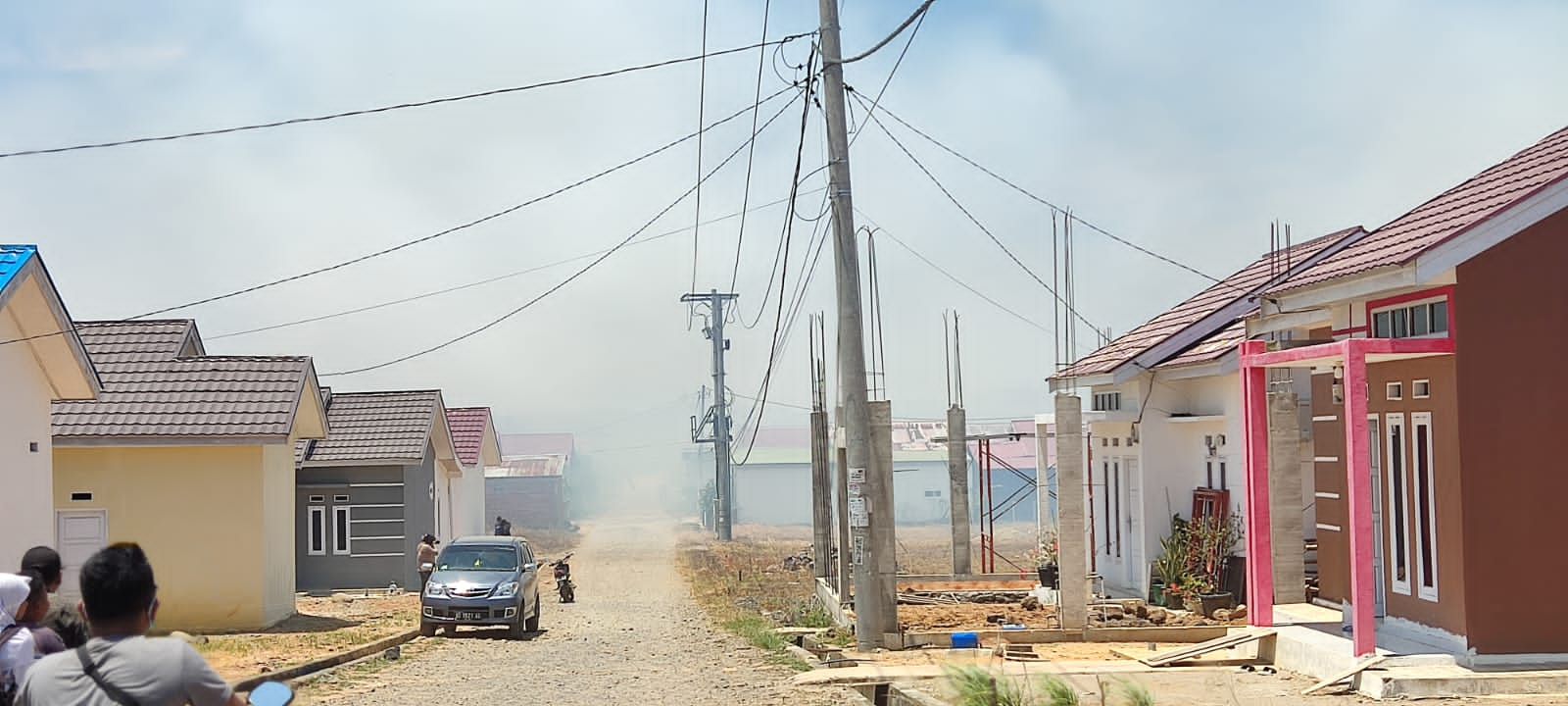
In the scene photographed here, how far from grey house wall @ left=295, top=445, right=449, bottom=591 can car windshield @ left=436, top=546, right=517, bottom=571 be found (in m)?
15.3

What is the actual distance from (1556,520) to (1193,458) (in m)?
10.4

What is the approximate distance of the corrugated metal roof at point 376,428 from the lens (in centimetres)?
4059

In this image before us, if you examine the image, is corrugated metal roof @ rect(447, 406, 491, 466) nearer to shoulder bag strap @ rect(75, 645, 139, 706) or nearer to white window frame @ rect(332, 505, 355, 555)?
white window frame @ rect(332, 505, 355, 555)

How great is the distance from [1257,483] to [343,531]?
29.7 meters

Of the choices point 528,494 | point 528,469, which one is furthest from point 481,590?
point 528,469

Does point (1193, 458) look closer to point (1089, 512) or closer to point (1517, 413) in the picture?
point (1089, 512)

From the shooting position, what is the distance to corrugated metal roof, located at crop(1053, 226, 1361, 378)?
80.9 ft

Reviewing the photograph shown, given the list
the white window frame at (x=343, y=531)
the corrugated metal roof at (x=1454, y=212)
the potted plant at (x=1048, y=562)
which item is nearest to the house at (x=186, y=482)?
the potted plant at (x=1048, y=562)

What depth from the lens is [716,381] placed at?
59.7 meters

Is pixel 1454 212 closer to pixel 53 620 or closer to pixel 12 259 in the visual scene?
pixel 53 620

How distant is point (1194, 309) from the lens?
26.1 metres

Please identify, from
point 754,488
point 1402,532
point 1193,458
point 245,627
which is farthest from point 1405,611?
point 754,488

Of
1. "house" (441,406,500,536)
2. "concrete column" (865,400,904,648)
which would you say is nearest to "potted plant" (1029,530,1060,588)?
"concrete column" (865,400,904,648)

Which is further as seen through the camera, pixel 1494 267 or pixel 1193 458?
pixel 1193 458
